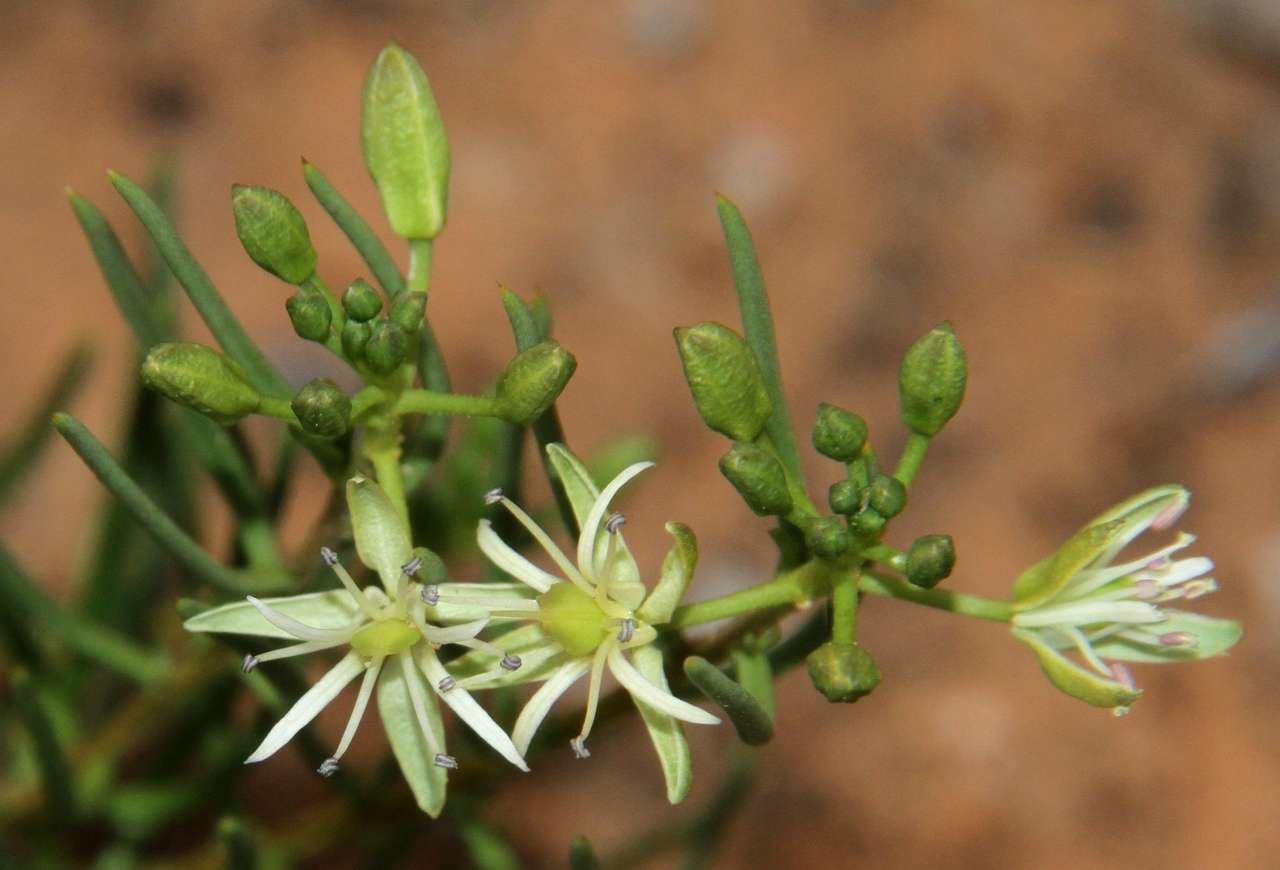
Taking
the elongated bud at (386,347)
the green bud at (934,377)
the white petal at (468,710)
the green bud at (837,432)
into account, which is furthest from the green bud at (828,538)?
the elongated bud at (386,347)

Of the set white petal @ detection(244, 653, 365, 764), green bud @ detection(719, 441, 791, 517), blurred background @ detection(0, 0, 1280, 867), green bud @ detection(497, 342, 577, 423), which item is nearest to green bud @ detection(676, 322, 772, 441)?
green bud @ detection(719, 441, 791, 517)

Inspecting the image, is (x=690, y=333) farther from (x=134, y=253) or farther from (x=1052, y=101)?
(x=1052, y=101)

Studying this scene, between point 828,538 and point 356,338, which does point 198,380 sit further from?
point 828,538

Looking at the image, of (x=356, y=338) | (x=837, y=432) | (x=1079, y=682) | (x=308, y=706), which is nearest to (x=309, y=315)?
(x=356, y=338)

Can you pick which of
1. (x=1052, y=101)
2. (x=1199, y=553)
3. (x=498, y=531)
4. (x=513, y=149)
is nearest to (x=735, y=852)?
(x=1199, y=553)

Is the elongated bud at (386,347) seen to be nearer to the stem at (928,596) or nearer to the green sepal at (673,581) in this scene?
the green sepal at (673,581)
